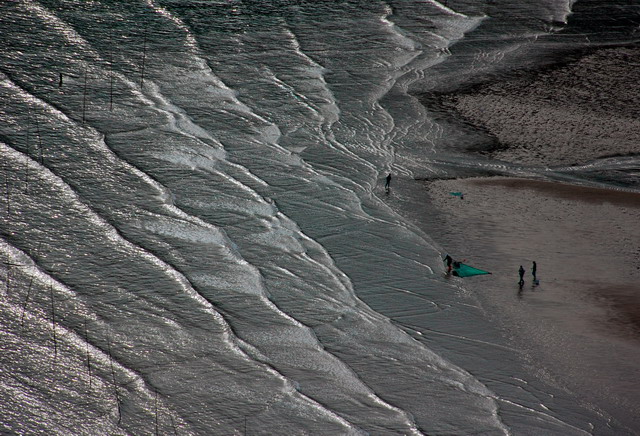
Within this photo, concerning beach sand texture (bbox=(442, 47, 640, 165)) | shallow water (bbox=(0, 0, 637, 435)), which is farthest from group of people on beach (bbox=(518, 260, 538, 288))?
beach sand texture (bbox=(442, 47, 640, 165))

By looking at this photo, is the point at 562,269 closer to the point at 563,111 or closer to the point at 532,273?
the point at 532,273

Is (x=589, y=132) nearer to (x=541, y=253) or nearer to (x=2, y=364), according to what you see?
(x=541, y=253)

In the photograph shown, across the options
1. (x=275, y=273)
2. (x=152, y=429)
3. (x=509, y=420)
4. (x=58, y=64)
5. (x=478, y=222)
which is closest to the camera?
(x=152, y=429)

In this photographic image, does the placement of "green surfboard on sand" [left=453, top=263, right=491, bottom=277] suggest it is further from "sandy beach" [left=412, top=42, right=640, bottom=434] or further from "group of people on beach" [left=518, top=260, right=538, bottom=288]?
"group of people on beach" [left=518, top=260, right=538, bottom=288]

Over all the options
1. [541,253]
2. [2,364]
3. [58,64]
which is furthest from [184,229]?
[58,64]

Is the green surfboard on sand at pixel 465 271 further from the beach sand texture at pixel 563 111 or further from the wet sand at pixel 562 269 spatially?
the beach sand texture at pixel 563 111

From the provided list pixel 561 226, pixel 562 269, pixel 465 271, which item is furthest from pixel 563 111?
pixel 465 271

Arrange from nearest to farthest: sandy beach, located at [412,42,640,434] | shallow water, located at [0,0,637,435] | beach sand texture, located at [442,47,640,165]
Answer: shallow water, located at [0,0,637,435] → sandy beach, located at [412,42,640,434] → beach sand texture, located at [442,47,640,165]
